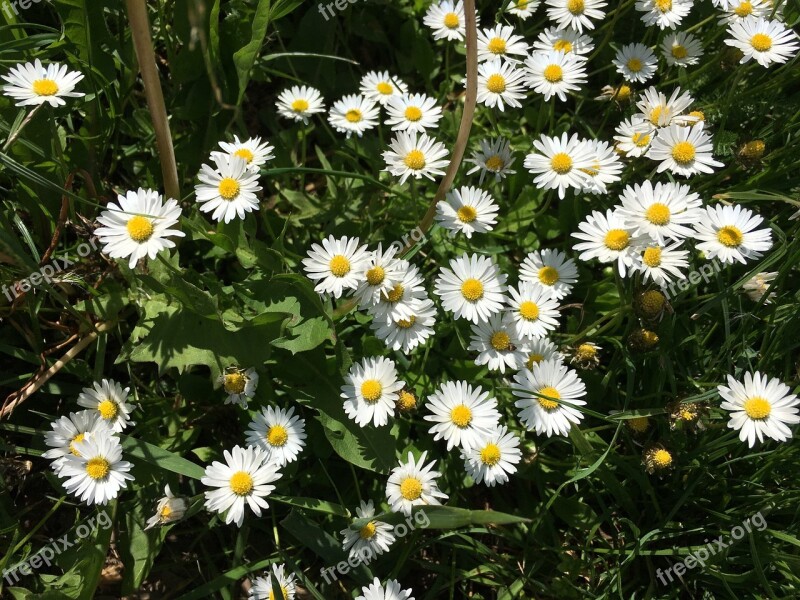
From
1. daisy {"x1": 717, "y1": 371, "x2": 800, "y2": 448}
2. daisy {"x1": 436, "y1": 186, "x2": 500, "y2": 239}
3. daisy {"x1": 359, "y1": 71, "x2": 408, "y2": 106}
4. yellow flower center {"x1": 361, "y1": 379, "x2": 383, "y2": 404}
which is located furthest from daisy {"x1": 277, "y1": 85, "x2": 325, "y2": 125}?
daisy {"x1": 717, "y1": 371, "x2": 800, "y2": 448}

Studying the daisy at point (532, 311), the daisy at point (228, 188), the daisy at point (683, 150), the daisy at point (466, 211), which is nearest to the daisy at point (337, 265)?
the daisy at point (228, 188)

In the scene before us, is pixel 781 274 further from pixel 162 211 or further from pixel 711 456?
pixel 162 211

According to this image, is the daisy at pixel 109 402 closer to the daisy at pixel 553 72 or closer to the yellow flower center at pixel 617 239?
the yellow flower center at pixel 617 239

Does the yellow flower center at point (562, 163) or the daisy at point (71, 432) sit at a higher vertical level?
the yellow flower center at point (562, 163)

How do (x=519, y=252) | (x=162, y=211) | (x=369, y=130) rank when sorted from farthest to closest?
1. (x=369, y=130)
2. (x=519, y=252)
3. (x=162, y=211)

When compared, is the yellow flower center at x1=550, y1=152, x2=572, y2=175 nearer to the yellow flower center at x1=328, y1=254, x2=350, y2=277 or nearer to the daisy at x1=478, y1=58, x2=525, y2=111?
the daisy at x1=478, y1=58, x2=525, y2=111

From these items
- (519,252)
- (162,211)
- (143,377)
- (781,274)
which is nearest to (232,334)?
(162,211)

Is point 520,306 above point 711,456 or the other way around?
above
